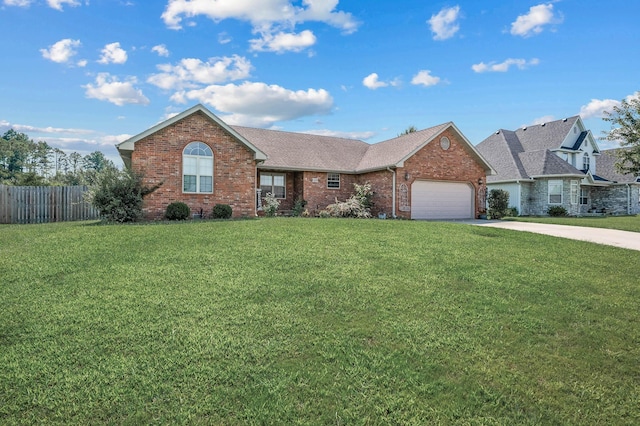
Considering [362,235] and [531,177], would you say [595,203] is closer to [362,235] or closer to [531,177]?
[531,177]

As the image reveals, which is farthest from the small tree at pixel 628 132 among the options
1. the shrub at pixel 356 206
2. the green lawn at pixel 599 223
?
the shrub at pixel 356 206

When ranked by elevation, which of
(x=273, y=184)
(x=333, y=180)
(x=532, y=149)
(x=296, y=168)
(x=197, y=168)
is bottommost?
(x=273, y=184)

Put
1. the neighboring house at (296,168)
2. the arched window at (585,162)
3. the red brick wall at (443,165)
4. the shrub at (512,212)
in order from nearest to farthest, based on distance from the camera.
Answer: the neighboring house at (296,168)
the red brick wall at (443,165)
the shrub at (512,212)
the arched window at (585,162)

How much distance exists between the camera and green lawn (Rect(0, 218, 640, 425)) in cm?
365

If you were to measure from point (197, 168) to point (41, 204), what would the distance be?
8132 mm

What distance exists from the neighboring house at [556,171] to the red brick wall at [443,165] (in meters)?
6.40

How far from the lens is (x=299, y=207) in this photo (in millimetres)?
20438

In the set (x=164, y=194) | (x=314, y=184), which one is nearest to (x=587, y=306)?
(x=164, y=194)

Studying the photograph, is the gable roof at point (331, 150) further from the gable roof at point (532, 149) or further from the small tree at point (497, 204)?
the gable roof at point (532, 149)

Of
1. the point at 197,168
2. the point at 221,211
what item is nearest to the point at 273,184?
the point at 197,168

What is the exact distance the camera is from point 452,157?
21281 millimetres

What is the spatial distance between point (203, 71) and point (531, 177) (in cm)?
2490

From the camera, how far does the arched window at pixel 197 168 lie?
16.0 m

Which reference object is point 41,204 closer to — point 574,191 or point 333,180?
point 333,180
